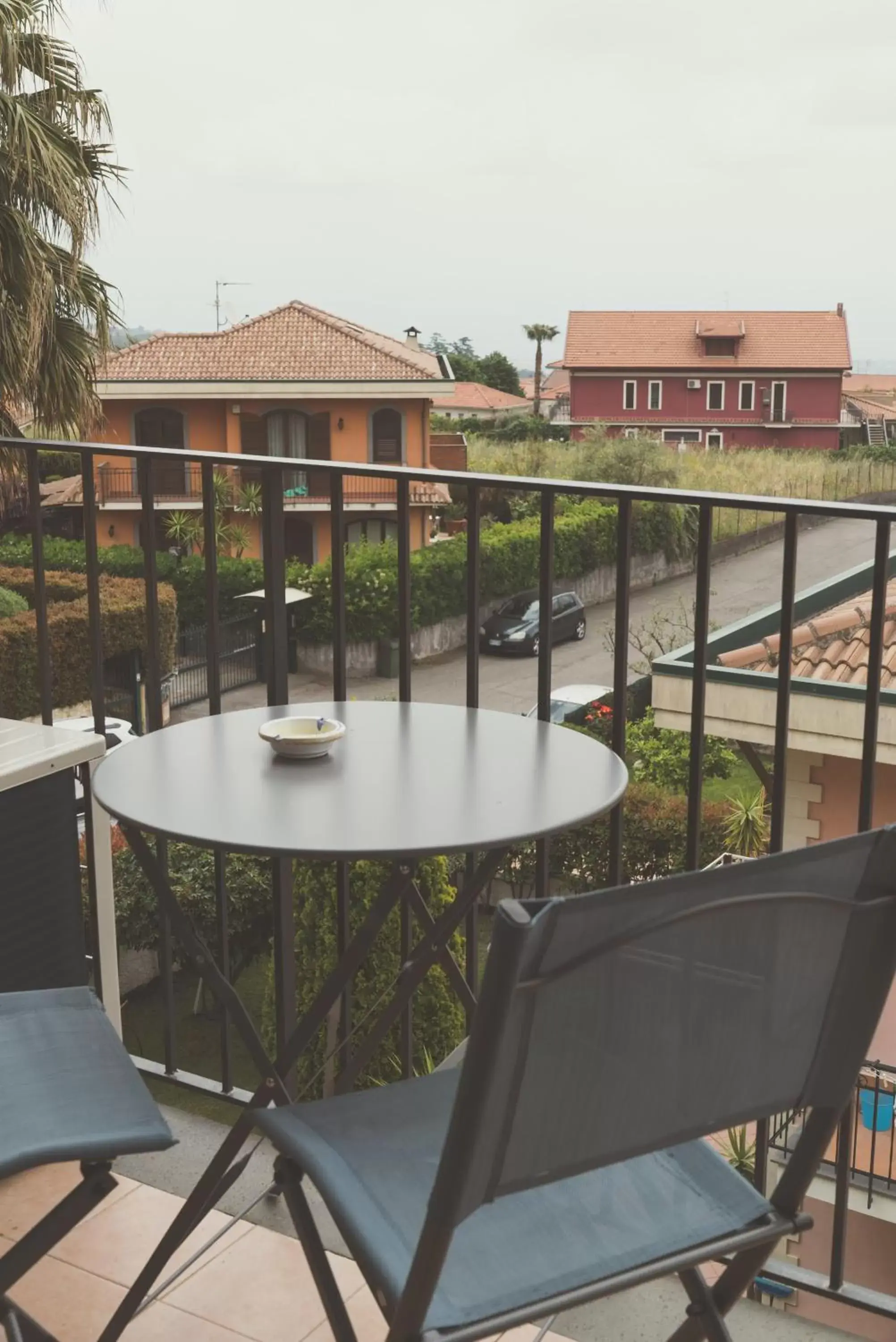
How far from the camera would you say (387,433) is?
3166 centimetres

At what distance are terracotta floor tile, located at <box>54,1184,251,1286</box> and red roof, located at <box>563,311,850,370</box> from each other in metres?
51.7

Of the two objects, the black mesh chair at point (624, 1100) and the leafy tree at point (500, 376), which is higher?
the leafy tree at point (500, 376)

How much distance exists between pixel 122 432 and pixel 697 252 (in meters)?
59.1

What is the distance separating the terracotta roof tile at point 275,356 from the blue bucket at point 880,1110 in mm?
25860

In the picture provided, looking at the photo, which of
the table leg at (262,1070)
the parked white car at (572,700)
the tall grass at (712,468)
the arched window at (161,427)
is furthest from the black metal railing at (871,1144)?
the tall grass at (712,468)

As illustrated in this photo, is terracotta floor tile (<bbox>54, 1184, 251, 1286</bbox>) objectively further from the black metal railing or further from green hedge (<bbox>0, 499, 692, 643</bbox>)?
green hedge (<bbox>0, 499, 692, 643</bbox>)

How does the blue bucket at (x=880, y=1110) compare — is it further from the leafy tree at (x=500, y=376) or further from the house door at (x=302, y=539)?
the leafy tree at (x=500, y=376)

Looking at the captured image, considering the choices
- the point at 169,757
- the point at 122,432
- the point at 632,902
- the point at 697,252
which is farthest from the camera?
the point at 697,252

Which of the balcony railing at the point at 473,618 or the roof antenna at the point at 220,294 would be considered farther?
the roof antenna at the point at 220,294

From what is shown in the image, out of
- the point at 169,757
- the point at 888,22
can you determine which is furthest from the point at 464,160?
the point at 169,757

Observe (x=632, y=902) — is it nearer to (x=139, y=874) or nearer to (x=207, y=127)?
(x=139, y=874)

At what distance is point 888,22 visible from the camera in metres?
76.6

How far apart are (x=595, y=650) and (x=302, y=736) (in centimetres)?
2668

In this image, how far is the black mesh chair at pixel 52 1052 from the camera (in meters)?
1.20
